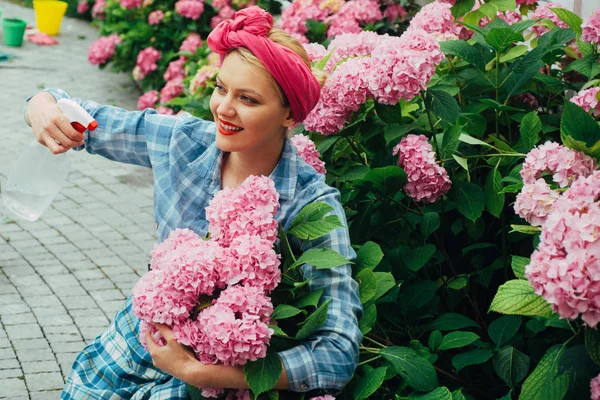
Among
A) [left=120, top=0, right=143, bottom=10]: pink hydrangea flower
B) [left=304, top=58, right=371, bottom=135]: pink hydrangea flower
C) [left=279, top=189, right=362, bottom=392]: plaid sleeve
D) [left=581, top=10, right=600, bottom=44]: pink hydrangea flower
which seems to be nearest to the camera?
[left=279, top=189, right=362, bottom=392]: plaid sleeve

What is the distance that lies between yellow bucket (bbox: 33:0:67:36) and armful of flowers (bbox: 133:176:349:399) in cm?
1036

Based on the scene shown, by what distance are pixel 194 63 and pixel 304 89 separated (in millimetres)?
4596

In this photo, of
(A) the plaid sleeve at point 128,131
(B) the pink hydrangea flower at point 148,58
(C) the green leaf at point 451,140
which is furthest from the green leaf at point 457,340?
(B) the pink hydrangea flower at point 148,58

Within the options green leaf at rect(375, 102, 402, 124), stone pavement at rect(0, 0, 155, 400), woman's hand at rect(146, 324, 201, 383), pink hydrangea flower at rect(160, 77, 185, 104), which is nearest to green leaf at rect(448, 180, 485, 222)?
green leaf at rect(375, 102, 402, 124)

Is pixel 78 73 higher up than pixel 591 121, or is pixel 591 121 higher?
pixel 591 121

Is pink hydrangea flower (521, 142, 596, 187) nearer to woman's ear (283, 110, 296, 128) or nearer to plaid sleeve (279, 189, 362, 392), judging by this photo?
plaid sleeve (279, 189, 362, 392)

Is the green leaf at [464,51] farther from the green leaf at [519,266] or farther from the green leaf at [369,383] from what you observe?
the green leaf at [369,383]

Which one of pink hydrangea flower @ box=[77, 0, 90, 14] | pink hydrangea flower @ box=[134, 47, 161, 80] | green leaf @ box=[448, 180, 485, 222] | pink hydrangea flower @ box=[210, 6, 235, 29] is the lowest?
pink hydrangea flower @ box=[77, 0, 90, 14]

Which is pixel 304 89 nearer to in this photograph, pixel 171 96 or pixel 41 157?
pixel 41 157

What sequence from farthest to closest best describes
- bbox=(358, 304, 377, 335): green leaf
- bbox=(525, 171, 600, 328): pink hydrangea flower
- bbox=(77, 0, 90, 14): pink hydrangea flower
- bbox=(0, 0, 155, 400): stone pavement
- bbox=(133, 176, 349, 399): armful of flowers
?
bbox=(77, 0, 90, 14): pink hydrangea flower, bbox=(0, 0, 155, 400): stone pavement, bbox=(358, 304, 377, 335): green leaf, bbox=(133, 176, 349, 399): armful of flowers, bbox=(525, 171, 600, 328): pink hydrangea flower

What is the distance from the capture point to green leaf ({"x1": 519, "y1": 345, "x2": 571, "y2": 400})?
1.99m

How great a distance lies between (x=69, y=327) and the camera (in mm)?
4230

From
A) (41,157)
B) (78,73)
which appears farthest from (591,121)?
(78,73)

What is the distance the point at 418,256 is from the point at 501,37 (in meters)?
0.82
